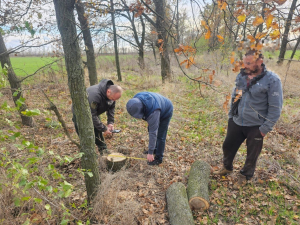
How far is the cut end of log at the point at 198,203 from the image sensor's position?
298 centimetres

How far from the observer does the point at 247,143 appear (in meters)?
3.13

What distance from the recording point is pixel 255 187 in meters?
3.40

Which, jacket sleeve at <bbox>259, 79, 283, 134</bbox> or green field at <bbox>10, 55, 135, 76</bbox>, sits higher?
green field at <bbox>10, 55, 135, 76</bbox>

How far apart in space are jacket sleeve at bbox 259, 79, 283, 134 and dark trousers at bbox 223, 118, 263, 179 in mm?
182

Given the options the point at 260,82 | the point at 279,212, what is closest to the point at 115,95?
the point at 260,82

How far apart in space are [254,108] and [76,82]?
257cm

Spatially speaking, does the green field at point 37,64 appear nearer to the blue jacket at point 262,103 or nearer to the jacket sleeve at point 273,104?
the blue jacket at point 262,103

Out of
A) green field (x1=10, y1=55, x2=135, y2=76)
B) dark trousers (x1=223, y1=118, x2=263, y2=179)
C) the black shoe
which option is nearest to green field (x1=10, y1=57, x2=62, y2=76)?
green field (x1=10, y1=55, x2=135, y2=76)

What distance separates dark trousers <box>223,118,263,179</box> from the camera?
2989 mm

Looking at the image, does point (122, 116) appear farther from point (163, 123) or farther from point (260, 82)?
point (260, 82)

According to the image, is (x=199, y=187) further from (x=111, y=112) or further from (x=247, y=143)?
(x=111, y=112)

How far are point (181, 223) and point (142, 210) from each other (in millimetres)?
611

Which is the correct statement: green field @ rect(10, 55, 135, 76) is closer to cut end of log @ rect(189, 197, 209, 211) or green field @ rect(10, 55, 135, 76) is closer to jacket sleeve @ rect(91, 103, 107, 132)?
jacket sleeve @ rect(91, 103, 107, 132)

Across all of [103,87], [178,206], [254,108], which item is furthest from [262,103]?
[103,87]
